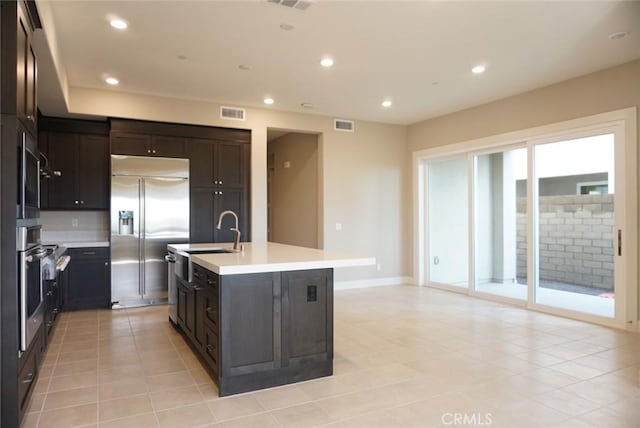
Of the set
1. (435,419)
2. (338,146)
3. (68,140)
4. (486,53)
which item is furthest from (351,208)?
(435,419)

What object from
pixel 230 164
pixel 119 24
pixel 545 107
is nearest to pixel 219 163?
pixel 230 164

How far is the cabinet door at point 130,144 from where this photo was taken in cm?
564

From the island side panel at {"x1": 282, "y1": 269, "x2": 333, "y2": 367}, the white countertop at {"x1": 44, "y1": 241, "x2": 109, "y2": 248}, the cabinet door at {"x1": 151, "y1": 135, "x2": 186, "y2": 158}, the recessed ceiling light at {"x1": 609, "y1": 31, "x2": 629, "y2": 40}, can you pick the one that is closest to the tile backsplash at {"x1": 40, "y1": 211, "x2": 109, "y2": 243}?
the white countertop at {"x1": 44, "y1": 241, "x2": 109, "y2": 248}

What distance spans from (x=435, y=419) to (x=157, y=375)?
→ 82.9 inches

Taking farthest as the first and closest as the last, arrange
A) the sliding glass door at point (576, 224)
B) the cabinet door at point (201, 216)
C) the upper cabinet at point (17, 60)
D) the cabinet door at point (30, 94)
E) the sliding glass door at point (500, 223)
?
the cabinet door at point (201, 216) → the sliding glass door at point (500, 223) → the sliding glass door at point (576, 224) → the cabinet door at point (30, 94) → the upper cabinet at point (17, 60)

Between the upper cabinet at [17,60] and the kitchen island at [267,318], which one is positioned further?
the kitchen island at [267,318]

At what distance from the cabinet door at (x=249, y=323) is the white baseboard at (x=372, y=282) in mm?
4068

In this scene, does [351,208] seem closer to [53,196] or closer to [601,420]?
[53,196]

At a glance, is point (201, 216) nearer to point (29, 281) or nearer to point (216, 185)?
point (216, 185)

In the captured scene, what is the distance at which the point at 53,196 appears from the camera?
569cm

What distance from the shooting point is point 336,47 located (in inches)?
164

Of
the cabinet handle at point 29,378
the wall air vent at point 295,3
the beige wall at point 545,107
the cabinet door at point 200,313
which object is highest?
the wall air vent at point 295,3

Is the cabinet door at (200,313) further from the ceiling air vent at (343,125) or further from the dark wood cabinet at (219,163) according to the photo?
the ceiling air vent at (343,125)

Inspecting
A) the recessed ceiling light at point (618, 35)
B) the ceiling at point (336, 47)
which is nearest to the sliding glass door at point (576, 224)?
the ceiling at point (336, 47)
